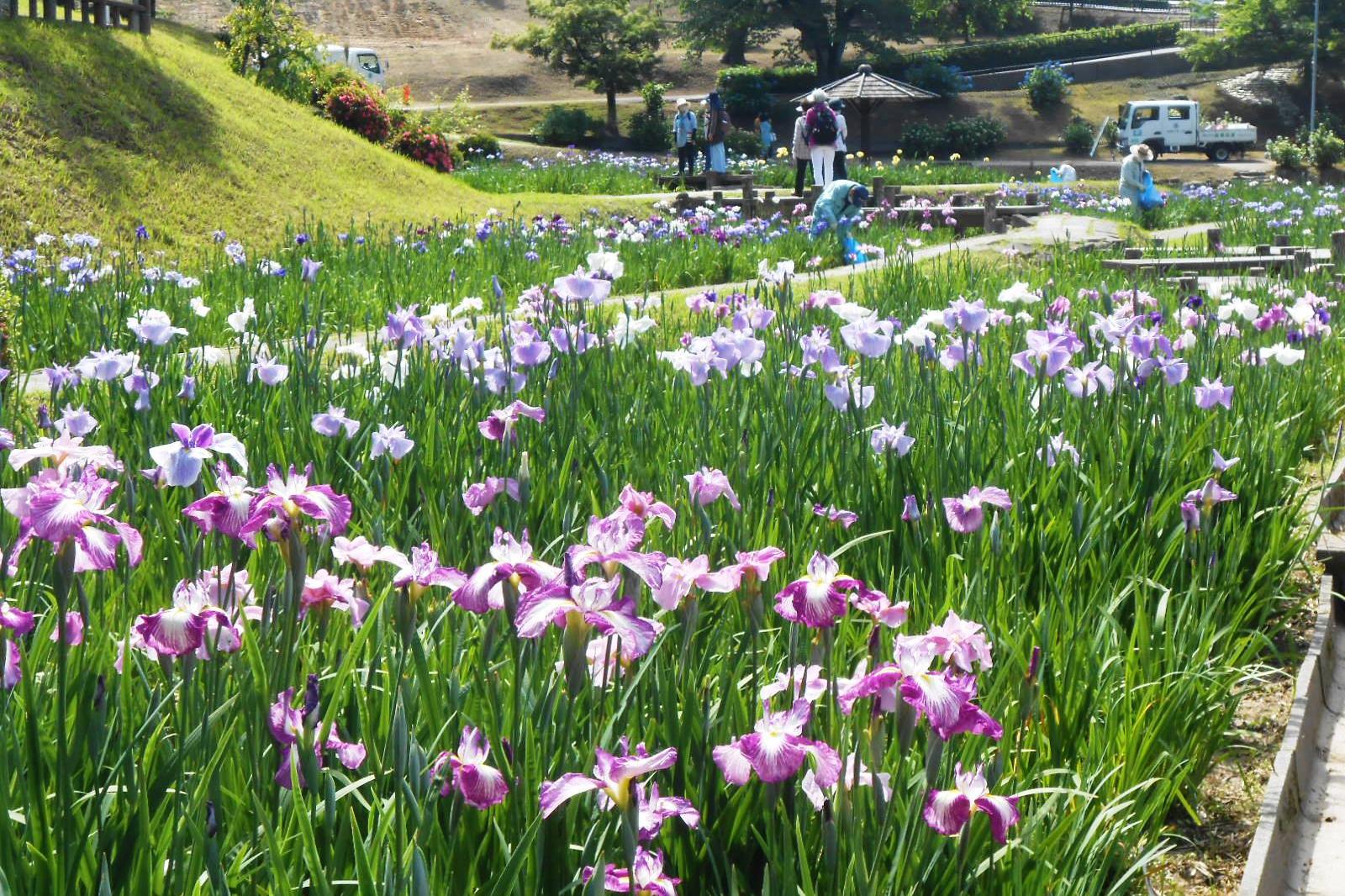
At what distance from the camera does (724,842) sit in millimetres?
1741

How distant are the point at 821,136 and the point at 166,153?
27.0 ft

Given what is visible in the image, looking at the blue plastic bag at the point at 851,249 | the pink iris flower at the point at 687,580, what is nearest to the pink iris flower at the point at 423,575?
the pink iris flower at the point at 687,580

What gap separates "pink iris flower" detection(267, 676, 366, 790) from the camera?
147 cm

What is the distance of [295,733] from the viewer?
1543 mm

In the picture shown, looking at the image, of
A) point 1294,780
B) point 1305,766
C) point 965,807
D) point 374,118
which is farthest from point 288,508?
point 374,118

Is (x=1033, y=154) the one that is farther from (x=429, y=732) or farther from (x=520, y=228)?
(x=429, y=732)

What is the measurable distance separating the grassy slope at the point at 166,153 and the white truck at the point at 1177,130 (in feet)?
93.3

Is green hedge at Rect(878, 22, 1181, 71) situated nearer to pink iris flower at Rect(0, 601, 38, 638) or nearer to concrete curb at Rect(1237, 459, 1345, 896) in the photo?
concrete curb at Rect(1237, 459, 1345, 896)

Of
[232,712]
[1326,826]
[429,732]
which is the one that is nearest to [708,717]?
[429,732]

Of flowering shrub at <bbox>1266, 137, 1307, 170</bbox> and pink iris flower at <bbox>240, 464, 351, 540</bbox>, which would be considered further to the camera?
flowering shrub at <bbox>1266, 137, 1307, 170</bbox>

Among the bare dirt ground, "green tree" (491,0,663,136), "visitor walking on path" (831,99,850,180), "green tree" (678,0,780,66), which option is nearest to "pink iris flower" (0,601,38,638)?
"visitor walking on path" (831,99,850,180)

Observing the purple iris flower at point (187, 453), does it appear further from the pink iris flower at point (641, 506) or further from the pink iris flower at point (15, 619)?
the pink iris flower at point (641, 506)

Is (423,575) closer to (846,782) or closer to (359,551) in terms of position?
(359,551)

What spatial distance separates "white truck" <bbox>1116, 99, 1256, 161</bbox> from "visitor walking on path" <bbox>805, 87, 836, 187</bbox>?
2475 centimetres
